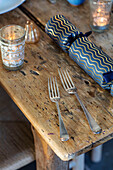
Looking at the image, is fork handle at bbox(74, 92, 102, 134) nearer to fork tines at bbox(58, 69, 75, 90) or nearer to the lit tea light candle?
fork tines at bbox(58, 69, 75, 90)

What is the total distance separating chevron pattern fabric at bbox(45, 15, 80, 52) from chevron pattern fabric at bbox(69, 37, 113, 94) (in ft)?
0.12

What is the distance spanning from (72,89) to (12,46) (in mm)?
215

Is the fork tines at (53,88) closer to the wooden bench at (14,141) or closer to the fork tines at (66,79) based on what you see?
the fork tines at (66,79)

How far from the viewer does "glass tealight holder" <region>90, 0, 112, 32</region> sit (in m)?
1.05

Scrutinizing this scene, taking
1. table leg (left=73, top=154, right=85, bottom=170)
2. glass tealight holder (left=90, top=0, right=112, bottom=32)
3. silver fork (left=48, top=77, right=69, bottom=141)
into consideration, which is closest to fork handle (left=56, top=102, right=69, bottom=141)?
silver fork (left=48, top=77, right=69, bottom=141)

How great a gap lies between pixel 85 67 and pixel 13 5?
1.40 ft

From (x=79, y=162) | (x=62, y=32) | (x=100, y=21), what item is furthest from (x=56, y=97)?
(x=79, y=162)

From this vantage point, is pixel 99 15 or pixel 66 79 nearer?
pixel 66 79

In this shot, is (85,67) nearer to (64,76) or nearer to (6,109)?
(64,76)

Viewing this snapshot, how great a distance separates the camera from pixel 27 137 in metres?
1.00

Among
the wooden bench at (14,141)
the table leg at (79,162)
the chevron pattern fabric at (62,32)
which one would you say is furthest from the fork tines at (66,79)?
the table leg at (79,162)

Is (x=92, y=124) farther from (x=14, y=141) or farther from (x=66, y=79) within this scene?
(x=14, y=141)

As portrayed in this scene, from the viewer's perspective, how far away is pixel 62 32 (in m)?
0.96

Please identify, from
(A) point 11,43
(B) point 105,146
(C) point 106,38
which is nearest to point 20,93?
(A) point 11,43
